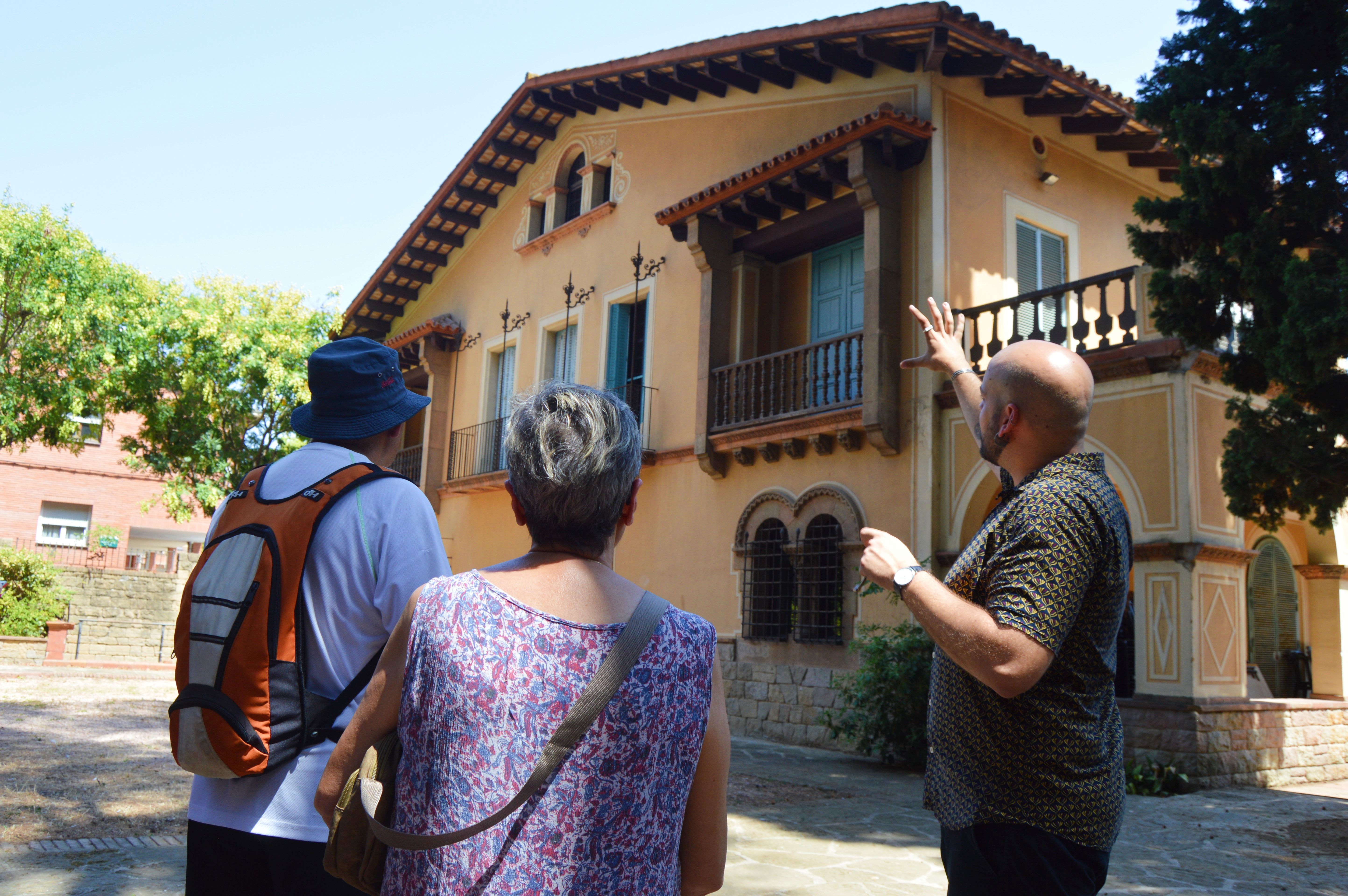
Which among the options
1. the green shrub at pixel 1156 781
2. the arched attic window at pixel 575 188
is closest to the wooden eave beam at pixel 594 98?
the arched attic window at pixel 575 188

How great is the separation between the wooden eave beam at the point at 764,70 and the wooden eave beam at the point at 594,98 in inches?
143

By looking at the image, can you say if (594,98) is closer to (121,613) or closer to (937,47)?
(937,47)

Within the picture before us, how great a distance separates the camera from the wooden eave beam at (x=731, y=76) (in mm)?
14211

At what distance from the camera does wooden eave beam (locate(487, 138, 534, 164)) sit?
18938 millimetres

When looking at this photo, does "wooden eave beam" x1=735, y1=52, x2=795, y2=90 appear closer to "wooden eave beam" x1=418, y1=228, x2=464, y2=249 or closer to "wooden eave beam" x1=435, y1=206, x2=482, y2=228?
"wooden eave beam" x1=435, y1=206, x2=482, y2=228

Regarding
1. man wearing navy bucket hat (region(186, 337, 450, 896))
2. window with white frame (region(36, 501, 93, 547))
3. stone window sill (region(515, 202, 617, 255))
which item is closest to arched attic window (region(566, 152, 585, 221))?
stone window sill (region(515, 202, 617, 255))

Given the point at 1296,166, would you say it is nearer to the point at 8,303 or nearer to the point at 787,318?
the point at 787,318

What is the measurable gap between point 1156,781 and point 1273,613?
5453 mm

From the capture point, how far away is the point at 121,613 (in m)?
24.5

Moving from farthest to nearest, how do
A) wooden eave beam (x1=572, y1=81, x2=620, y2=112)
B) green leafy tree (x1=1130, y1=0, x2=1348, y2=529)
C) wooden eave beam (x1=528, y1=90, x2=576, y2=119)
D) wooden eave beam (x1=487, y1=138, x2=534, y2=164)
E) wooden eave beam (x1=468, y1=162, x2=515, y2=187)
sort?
1. wooden eave beam (x1=468, y1=162, x2=515, y2=187)
2. wooden eave beam (x1=487, y1=138, x2=534, y2=164)
3. wooden eave beam (x1=528, y1=90, x2=576, y2=119)
4. wooden eave beam (x1=572, y1=81, x2=620, y2=112)
5. green leafy tree (x1=1130, y1=0, x2=1348, y2=529)

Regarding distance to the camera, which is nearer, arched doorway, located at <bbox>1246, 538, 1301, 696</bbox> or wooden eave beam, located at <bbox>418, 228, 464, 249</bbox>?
arched doorway, located at <bbox>1246, 538, 1301, 696</bbox>

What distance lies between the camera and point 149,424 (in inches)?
→ 838

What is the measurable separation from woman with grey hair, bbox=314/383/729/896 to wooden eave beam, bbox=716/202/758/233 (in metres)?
12.1

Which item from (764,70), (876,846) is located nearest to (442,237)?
(764,70)
